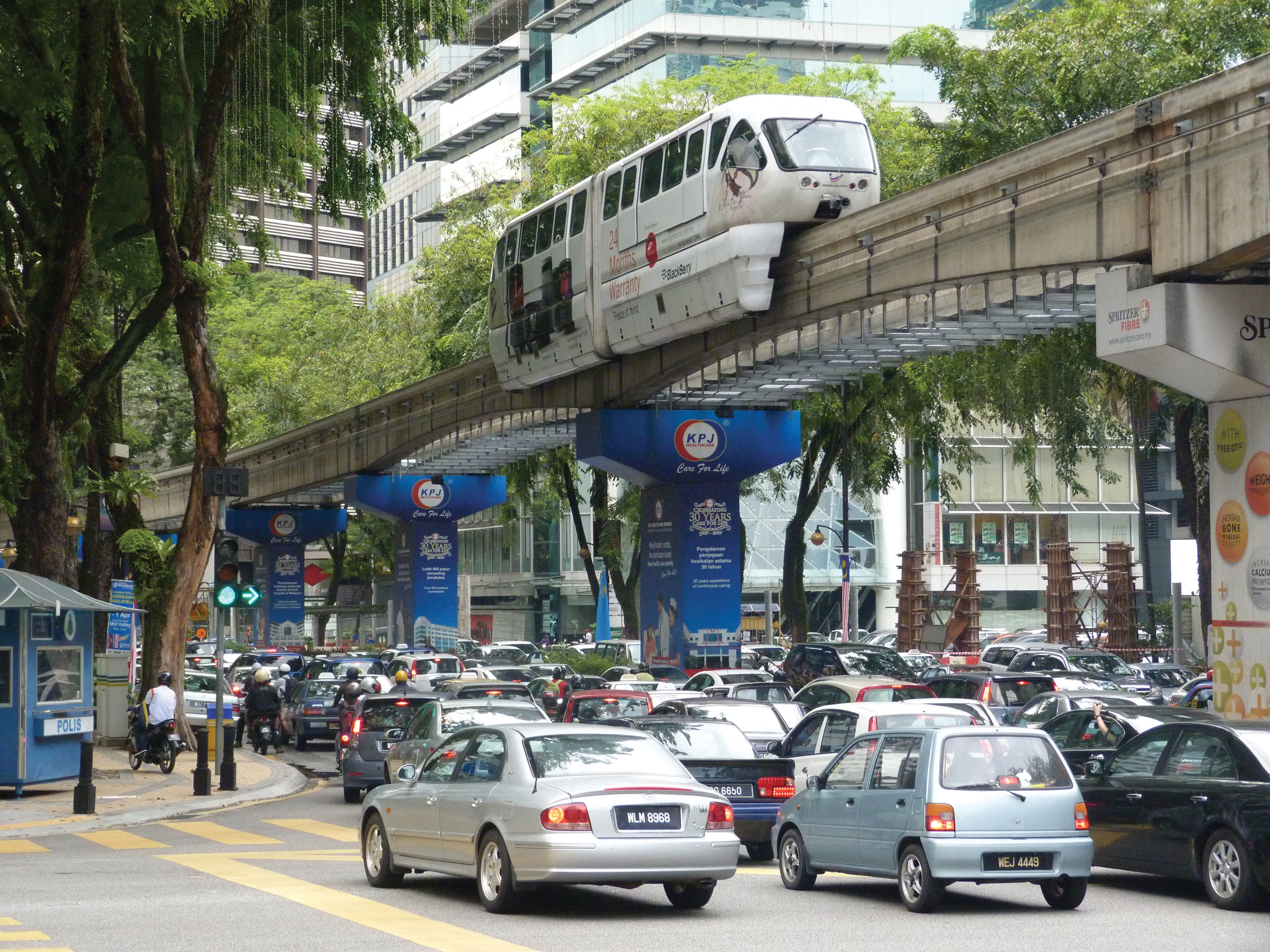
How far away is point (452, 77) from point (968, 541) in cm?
4631

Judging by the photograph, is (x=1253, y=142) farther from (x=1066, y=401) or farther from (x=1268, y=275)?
(x=1066, y=401)

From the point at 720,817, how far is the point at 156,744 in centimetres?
1794

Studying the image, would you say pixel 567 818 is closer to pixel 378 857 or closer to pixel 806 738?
pixel 378 857

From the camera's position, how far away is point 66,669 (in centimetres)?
2542

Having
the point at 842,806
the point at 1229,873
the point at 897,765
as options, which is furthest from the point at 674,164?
the point at 1229,873

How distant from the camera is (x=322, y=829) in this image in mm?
20781

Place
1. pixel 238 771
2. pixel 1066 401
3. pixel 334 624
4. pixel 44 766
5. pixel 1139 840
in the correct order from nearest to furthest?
pixel 1139 840 < pixel 44 766 < pixel 238 771 < pixel 1066 401 < pixel 334 624

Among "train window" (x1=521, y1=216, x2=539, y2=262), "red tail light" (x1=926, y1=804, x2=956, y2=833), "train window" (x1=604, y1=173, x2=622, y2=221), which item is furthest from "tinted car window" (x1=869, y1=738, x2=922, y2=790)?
"train window" (x1=521, y1=216, x2=539, y2=262)

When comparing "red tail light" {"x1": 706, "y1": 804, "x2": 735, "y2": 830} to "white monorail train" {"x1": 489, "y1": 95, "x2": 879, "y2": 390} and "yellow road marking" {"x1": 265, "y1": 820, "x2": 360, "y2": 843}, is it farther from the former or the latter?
"white monorail train" {"x1": 489, "y1": 95, "x2": 879, "y2": 390}

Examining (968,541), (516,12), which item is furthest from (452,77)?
(968,541)

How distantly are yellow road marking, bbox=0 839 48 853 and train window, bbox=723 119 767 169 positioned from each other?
1688 cm

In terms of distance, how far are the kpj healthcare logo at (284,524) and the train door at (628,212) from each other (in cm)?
4384

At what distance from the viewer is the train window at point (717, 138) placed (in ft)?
102

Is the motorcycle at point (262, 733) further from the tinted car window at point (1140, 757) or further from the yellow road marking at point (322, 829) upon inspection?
the tinted car window at point (1140, 757)
